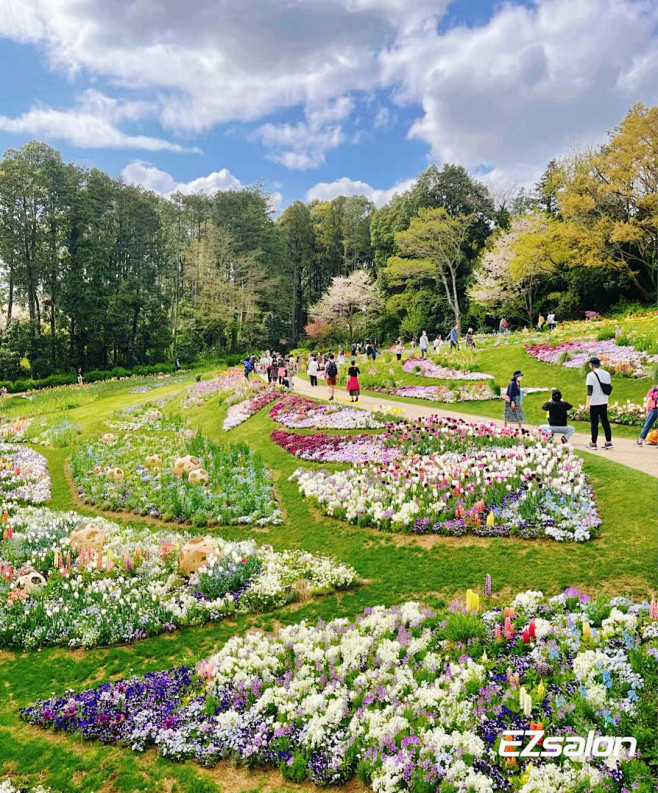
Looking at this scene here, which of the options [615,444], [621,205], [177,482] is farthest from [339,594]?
[621,205]

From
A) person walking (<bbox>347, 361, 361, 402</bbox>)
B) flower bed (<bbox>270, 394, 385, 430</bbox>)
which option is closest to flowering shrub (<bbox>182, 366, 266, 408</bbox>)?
flower bed (<bbox>270, 394, 385, 430</bbox>)

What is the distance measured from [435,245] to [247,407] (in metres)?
30.1

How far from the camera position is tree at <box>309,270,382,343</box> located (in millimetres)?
54031

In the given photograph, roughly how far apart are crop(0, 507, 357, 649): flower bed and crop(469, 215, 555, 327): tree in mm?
33733

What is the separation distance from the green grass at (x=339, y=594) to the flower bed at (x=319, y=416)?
599 centimetres

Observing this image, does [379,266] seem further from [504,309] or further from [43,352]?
[43,352]

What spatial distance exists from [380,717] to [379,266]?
54349mm

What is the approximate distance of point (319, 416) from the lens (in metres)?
17.2

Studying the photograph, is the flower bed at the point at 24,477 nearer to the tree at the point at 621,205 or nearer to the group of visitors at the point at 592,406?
the group of visitors at the point at 592,406

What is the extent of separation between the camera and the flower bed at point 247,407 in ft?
64.2

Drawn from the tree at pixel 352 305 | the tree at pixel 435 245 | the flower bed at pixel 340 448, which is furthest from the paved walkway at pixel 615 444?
the tree at pixel 352 305

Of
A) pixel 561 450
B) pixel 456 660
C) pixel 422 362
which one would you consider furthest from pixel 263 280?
pixel 456 660
